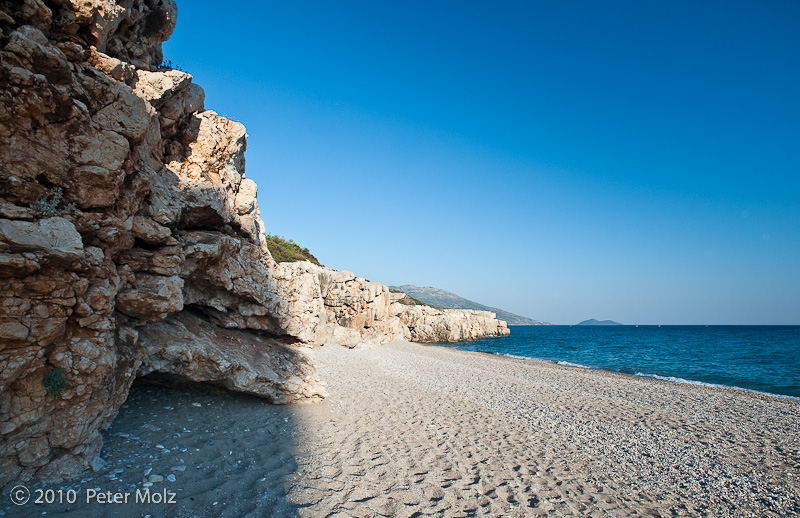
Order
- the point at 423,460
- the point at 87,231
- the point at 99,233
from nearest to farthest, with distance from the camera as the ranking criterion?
the point at 87,231
the point at 99,233
the point at 423,460

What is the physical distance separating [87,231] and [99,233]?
0.17 metres

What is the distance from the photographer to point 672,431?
10938 millimetres

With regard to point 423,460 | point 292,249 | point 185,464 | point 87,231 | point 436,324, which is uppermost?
point 292,249

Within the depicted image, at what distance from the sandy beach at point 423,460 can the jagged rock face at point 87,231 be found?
39.5 inches

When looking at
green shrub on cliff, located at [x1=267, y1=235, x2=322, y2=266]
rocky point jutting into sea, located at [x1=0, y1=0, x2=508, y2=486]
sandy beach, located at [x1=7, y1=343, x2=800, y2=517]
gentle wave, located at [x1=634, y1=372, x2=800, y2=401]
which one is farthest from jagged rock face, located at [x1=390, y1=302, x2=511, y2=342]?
rocky point jutting into sea, located at [x1=0, y1=0, x2=508, y2=486]

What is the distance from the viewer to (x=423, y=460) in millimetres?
7621

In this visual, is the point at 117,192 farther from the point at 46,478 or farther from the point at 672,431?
the point at 672,431

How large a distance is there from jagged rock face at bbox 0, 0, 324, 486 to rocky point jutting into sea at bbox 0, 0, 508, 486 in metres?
0.02

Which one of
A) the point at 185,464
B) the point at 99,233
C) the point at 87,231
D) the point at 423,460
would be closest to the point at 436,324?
the point at 423,460

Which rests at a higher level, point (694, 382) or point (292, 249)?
point (292, 249)

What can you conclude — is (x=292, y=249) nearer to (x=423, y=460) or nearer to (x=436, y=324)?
(x=436, y=324)

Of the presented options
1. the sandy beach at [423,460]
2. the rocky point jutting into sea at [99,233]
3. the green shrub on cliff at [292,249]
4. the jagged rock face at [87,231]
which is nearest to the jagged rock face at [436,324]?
the green shrub on cliff at [292,249]

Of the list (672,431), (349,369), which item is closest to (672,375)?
(672,431)

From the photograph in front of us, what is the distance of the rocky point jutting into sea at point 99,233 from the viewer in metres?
4.88
